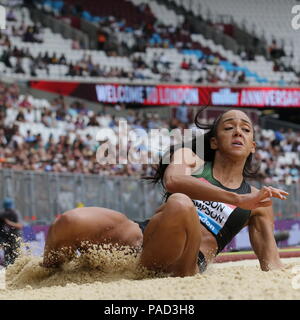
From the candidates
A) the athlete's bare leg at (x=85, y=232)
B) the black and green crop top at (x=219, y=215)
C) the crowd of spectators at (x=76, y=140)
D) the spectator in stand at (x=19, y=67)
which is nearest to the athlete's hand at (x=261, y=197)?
the black and green crop top at (x=219, y=215)

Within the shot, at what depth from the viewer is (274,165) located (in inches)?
807

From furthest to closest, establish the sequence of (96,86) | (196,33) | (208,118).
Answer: (196,33)
(208,118)
(96,86)

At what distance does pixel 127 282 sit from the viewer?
164 inches

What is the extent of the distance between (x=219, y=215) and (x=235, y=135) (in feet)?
1.94

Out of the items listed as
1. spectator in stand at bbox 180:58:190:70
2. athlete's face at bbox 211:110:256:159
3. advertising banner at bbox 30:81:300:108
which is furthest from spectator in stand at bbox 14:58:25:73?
athlete's face at bbox 211:110:256:159

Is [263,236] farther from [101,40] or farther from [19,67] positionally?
[101,40]

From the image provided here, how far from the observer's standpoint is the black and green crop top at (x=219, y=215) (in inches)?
186

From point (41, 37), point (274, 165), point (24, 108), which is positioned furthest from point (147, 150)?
point (41, 37)

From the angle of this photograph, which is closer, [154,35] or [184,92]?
[184,92]

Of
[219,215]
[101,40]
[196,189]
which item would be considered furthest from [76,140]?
[196,189]

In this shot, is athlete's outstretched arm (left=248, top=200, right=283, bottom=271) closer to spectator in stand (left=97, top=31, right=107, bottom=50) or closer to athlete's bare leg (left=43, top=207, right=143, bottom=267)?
athlete's bare leg (left=43, top=207, right=143, bottom=267)

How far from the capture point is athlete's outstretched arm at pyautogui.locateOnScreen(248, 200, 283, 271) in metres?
4.93
